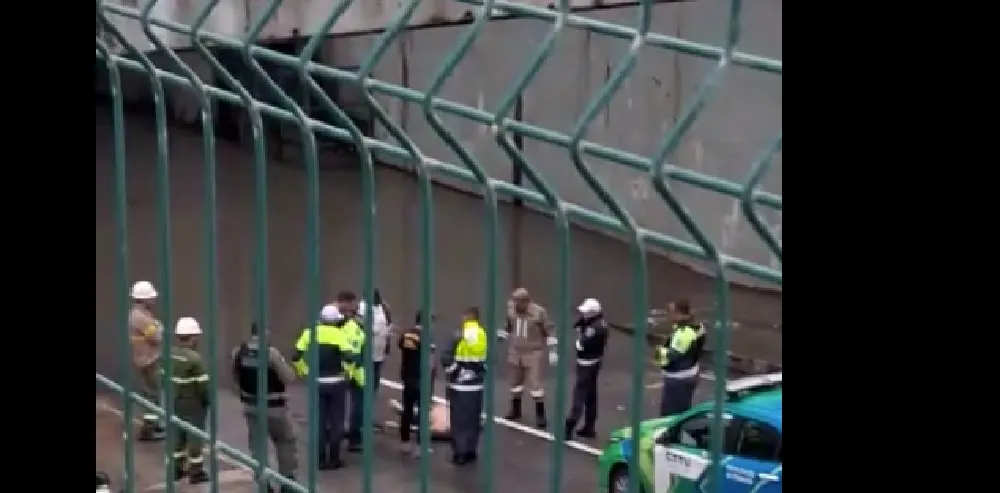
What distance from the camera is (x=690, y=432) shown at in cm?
482

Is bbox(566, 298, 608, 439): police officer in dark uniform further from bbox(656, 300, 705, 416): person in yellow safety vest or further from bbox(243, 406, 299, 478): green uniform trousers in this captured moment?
bbox(243, 406, 299, 478): green uniform trousers

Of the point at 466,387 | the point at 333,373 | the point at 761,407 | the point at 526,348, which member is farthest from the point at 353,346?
the point at 526,348

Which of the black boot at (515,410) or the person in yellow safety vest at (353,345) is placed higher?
the person in yellow safety vest at (353,345)

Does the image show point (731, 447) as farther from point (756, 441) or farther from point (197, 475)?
point (197, 475)

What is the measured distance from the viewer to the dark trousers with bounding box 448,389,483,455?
6.30 m

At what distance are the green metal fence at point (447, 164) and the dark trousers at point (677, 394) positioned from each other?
408 cm

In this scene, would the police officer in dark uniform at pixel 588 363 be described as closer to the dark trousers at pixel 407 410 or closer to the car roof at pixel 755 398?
the dark trousers at pixel 407 410

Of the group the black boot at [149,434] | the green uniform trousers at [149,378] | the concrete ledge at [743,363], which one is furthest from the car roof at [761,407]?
the concrete ledge at [743,363]

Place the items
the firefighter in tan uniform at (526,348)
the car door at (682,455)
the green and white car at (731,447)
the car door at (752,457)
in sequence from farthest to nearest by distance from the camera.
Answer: the firefighter in tan uniform at (526,348) → the car door at (752,457) → the green and white car at (731,447) → the car door at (682,455)

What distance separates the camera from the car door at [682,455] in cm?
318

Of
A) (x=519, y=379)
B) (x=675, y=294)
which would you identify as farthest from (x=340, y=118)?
(x=675, y=294)

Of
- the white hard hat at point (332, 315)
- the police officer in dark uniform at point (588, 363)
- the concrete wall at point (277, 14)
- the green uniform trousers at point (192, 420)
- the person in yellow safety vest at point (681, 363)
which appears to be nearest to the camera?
the concrete wall at point (277, 14)
